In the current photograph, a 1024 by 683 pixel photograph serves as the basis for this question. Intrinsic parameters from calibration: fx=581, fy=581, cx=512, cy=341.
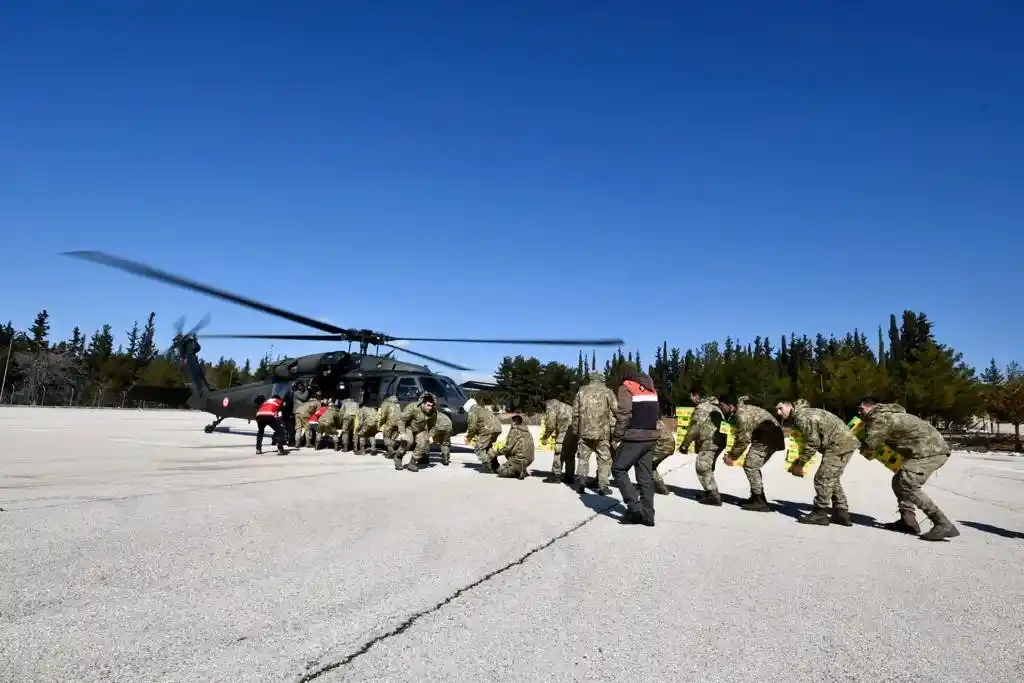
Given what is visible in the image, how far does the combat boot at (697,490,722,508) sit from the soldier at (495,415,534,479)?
288 cm

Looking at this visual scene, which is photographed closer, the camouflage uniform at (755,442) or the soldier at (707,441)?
the camouflage uniform at (755,442)

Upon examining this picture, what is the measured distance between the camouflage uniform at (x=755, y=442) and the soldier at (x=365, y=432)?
8.53m

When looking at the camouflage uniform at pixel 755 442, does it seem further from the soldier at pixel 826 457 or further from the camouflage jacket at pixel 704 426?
the soldier at pixel 826 457

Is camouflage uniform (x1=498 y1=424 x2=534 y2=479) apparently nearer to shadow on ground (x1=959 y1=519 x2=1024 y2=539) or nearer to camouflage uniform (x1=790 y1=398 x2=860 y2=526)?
camouflage uniform (x1=790 y1=398 x2=860 y2=526)

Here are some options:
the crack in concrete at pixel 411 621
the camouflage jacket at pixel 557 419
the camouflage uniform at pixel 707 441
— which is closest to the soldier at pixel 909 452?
the camouflage uniform at pixel 707 441

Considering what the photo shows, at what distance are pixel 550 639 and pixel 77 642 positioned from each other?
2073 millimetres

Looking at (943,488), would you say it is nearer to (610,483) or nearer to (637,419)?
(610,483)

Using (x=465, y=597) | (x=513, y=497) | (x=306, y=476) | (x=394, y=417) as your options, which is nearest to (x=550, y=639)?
(x=465, y=597)

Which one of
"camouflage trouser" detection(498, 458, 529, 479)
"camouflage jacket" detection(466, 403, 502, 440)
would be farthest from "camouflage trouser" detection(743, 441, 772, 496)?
"camouflage jacket" detection(466, 403, 502, 440)

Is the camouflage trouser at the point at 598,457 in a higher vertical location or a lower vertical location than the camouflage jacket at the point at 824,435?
lower

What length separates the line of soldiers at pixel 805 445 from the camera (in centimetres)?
636

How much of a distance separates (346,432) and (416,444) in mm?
3913

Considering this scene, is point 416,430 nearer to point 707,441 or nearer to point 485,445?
point 485,445

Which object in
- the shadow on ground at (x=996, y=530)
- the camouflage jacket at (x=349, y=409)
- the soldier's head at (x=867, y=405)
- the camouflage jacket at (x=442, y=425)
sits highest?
the soldier's head at (x=867, y=405)
